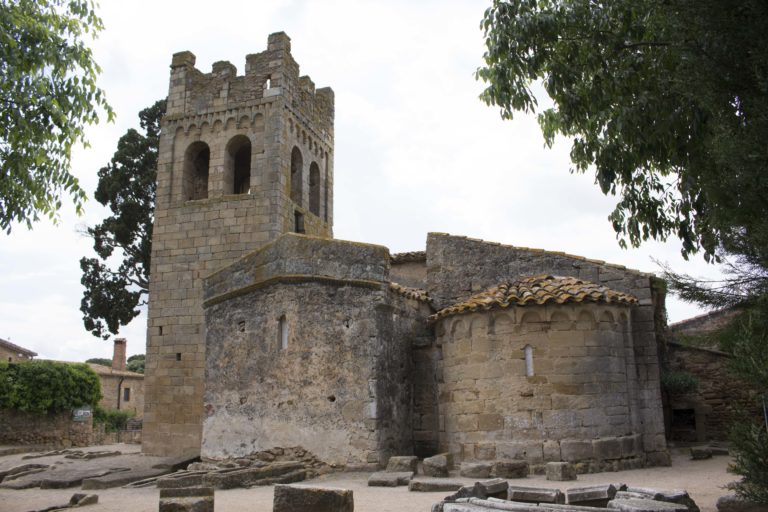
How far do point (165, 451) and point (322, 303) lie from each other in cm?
845

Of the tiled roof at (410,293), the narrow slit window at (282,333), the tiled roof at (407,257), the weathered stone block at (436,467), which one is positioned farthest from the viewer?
the tiled roof at (407,257)

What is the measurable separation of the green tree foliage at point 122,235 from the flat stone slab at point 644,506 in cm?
2234

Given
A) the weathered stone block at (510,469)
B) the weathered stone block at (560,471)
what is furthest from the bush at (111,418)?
the weathered stone block at (560,471)

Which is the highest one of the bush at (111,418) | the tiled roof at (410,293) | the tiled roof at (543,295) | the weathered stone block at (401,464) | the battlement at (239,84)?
the battlement at (239,84)

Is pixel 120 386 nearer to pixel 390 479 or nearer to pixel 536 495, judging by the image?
pixel 390 479

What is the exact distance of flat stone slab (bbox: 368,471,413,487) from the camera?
938 cm

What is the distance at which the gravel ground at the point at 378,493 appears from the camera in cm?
783

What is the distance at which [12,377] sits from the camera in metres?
25.9

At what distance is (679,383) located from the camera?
1522 cm

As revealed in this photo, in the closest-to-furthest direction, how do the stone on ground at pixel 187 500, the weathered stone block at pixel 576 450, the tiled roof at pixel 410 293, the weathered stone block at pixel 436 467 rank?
the stone on ground at pixel 187 500, the weathered stone block at pixel 436 467, the weathered stone block at pixel 576 450, the tiled roof at pixel 410 293

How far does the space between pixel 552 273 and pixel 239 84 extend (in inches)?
450

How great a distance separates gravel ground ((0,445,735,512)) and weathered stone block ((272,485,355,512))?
0.68 metres

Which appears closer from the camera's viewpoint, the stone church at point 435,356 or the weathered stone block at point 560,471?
the weathered stone block at point 560,471

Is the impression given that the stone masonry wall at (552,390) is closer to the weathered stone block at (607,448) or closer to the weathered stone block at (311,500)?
the weathered stone block at (607,448)
